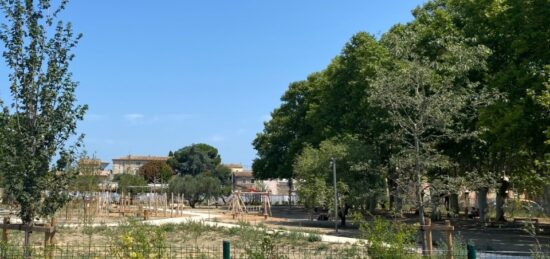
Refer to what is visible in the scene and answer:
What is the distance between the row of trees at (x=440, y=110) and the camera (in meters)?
14.4

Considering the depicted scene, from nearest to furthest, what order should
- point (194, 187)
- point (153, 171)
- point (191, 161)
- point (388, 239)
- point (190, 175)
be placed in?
1. point (388, 239)
2. point (194, 187)
3. point (190, 175)
4. point (153, 171)
5. point (191, 161)

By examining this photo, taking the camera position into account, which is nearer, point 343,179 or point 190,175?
point 343,179

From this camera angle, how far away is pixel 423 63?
16.0 metres

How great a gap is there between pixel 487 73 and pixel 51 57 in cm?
1922

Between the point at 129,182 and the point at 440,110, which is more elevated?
the point at 440,110

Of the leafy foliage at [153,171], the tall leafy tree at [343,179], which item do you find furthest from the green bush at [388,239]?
the leafy foliage at [153,171]

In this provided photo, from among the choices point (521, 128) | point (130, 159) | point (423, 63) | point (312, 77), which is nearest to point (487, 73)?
point (521, 128)

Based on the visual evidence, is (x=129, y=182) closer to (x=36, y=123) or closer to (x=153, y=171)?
(x=153, y=171)

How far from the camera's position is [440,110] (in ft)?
45.4

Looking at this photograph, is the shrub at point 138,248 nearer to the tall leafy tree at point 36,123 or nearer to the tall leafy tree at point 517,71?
the tall leafy tree at point 36,123

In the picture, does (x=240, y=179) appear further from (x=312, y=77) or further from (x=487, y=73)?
(x=487, y=73)

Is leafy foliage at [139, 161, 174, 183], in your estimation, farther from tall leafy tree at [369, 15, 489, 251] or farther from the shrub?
the shrub

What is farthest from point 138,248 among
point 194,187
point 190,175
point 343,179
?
point 190,175

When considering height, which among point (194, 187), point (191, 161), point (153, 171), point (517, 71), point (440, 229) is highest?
point (191, 161)
